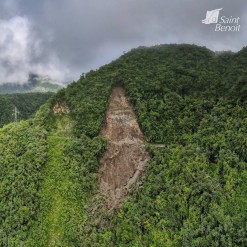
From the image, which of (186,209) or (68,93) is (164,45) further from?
(186,209)

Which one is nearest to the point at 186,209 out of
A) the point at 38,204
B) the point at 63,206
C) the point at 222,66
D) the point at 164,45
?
the point at 63,206

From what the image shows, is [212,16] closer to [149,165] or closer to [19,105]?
[149,165]

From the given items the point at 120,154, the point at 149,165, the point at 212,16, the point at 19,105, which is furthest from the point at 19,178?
the point at 19,105

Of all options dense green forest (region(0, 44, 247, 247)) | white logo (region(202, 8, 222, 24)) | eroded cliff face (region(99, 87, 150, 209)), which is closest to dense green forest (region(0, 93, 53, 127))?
dense green forest (region(0, 44, 247, 247))

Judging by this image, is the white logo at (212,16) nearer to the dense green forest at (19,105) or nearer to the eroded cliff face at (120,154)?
the eroded cliff face at (120,154)

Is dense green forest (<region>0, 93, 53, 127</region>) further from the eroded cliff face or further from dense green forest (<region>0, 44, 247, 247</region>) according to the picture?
the eroded cliff face

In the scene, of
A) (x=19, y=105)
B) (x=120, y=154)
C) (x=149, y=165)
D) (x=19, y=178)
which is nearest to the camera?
(x=19, y=178)

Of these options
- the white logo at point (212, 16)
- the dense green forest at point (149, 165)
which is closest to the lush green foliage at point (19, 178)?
the dense green forest at point (149, 165)
